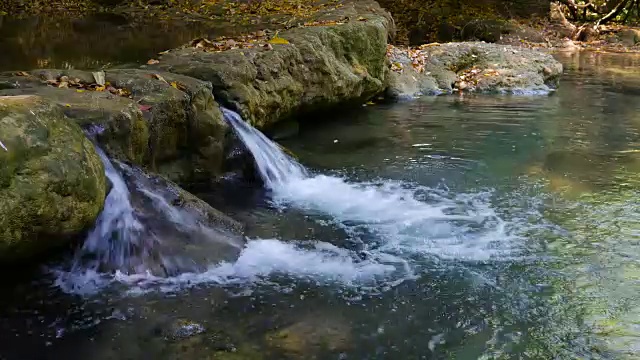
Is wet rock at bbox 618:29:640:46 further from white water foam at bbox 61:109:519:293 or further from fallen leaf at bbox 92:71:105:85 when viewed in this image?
fallen leaf at bbox 92:71:105:85

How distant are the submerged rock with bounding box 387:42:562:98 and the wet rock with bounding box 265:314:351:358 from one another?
8.65 meters

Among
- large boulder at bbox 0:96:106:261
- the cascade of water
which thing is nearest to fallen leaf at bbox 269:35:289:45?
the cascade of water

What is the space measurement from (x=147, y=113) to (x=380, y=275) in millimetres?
2553

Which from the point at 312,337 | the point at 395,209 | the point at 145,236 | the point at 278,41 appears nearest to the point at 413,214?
the point at 395,209

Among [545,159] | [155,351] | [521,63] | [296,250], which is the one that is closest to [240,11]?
[521,63]

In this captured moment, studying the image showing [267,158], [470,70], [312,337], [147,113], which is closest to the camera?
[312,337]

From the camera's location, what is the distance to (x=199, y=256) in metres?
4.27

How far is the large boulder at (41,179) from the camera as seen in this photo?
3.36 meters

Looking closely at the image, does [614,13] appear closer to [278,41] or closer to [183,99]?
[278,41]

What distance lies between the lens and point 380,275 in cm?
416

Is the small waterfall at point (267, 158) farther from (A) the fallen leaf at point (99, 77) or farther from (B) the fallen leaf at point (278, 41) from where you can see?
(B) the fallen leaf at point (278, 41)

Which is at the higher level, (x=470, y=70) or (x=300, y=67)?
(x=300, y=67)

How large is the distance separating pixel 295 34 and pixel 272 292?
6.02m

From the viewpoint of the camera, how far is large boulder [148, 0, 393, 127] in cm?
698
